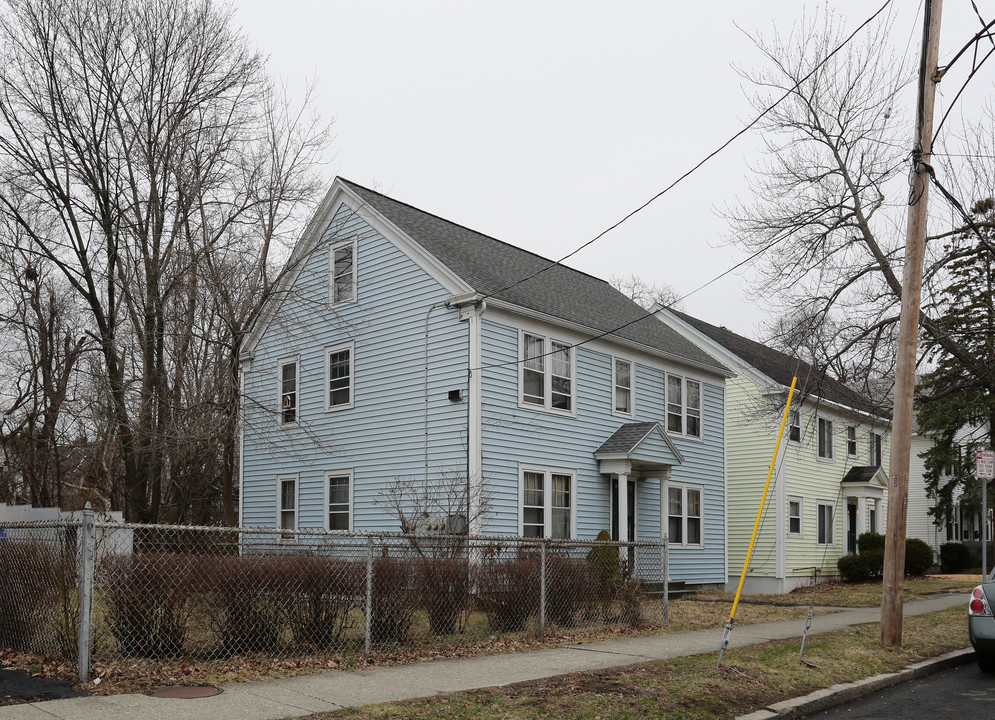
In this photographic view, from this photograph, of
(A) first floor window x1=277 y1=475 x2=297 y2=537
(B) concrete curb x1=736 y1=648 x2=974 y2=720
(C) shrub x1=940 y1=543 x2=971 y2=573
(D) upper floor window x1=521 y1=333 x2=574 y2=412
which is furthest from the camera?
(C) shrub x1=940 y1=543 x2=971 y2=573

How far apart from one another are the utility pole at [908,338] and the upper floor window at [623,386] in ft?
33.7

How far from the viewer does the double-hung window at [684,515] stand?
23.2 metres

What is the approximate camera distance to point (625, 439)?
20812mm

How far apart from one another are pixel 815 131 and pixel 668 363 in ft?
24.1

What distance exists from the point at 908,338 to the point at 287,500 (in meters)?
15.2

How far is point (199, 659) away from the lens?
9.11 metres

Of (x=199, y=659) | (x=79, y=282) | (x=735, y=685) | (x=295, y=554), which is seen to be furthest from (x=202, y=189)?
(x=735, y=685)

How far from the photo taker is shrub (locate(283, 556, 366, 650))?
384 inches

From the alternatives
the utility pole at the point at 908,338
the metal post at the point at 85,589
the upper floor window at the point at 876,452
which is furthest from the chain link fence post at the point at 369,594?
the upper floor window at the point at 876,452

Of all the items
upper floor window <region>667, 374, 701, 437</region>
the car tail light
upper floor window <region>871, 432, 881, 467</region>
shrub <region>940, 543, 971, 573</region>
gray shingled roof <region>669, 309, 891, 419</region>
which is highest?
gray shingled roof <region>669, 309, 891, 419</region>

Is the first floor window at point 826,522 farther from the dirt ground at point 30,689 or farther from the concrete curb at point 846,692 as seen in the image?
the dirt ground at point 30,689

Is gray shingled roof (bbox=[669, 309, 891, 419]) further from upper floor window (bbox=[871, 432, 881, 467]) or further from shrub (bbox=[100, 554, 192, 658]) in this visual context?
shrub (bbox=[100, 554, 192, 658])

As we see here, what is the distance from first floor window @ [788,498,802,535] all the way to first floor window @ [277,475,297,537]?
51.5 feet

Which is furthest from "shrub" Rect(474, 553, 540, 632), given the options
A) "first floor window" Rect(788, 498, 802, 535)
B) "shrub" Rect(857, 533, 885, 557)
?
"shrub" Rect(857, 533, 885, 557)
